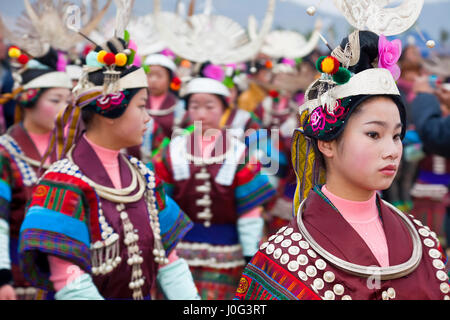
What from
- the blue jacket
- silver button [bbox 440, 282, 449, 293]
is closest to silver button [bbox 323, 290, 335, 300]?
silver button [bbox 440, 282, 449, 293]

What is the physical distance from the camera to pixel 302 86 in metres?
7.31

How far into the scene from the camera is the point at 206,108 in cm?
516

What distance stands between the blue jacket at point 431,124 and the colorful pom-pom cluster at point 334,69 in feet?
7.70

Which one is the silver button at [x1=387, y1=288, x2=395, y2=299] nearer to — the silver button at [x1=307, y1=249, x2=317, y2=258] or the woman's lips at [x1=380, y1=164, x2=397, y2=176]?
the silver button at [x1=307, y1=249, x2=317, y2=258]

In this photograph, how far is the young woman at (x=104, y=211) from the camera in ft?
9.51

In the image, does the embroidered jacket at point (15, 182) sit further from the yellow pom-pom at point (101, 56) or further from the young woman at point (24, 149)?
the yellow pom-pom at point (101, 56)

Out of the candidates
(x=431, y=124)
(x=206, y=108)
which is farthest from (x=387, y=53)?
(x=206, y=108)

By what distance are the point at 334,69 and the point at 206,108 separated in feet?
9.44

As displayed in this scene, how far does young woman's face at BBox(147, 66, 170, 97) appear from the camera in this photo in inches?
288

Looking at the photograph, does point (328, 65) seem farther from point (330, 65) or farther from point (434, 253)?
point (434, 253)

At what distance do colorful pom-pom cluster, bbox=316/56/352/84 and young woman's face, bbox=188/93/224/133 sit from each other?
2.70 m
